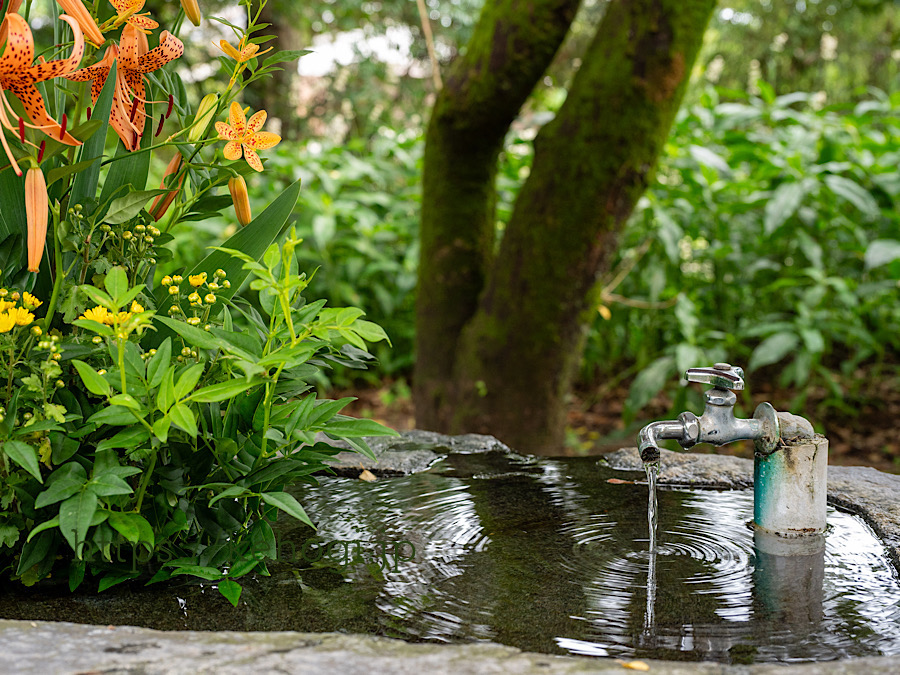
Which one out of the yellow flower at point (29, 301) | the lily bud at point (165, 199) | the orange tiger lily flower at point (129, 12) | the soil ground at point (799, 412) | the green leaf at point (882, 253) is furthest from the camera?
the soil ground at point (799, 412)

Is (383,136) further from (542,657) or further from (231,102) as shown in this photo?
(542,657)

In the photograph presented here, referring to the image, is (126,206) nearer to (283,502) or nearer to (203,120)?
(203,120)

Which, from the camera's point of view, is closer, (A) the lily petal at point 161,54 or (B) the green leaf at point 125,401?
(B) the green leaf at point 125,401

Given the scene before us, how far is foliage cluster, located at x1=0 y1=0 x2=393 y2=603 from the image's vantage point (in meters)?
1.06

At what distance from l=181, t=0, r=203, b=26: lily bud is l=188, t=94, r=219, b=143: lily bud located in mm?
113

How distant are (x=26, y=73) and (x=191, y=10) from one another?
28 cm

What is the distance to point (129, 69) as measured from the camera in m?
1.24

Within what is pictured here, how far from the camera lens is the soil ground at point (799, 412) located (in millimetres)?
3715

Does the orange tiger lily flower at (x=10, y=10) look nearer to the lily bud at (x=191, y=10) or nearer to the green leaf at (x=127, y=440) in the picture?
the lily bud at (x=191, y=10)

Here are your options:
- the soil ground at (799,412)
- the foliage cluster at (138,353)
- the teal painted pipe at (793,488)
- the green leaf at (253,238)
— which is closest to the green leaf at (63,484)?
the foliage cluster at (138,353)

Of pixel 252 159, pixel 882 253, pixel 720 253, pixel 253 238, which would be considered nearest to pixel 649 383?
pixel 720 253

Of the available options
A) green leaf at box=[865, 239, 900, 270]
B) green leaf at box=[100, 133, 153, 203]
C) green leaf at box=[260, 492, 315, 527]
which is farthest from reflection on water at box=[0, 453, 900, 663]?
green leaf at box=[865, 239, 900, 270]

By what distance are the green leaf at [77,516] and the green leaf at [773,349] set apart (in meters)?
2.73

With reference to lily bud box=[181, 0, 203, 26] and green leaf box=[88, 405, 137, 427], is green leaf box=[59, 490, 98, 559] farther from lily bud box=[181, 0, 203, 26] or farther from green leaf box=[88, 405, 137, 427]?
lily bud box=[181, 0, 203, 26]
